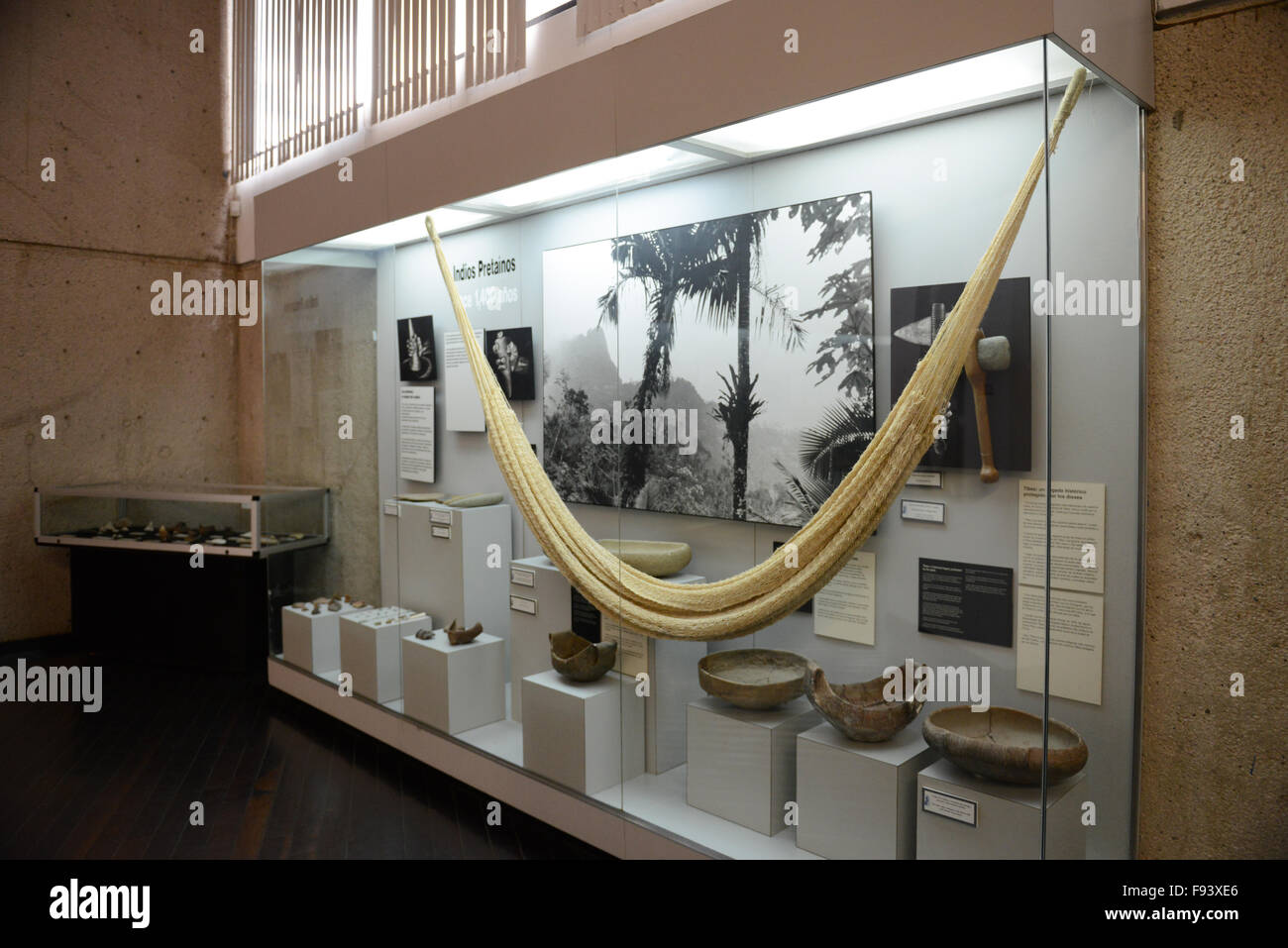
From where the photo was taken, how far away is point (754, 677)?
2.32 m

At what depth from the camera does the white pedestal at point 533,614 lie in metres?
2.89

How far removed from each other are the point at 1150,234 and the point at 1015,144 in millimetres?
580

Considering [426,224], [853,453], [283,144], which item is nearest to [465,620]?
[426,224]

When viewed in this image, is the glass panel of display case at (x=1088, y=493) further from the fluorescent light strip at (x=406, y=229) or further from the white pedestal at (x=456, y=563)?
the fluorescent light strip at (x=406, y=229)

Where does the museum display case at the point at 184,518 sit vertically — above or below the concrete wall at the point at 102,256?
below

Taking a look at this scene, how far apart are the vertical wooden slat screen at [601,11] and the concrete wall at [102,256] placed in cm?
399

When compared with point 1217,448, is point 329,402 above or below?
above

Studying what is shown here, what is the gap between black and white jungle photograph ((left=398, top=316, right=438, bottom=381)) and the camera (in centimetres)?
344

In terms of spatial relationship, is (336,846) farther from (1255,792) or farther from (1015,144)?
(1015,144)

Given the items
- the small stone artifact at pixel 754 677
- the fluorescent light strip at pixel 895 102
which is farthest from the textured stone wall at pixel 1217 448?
the small stone artifact at pixel 754 677

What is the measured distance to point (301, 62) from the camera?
5.08m

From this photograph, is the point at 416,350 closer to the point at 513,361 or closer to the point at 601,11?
the point at 513,361

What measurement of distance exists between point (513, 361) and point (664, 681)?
3.98ft

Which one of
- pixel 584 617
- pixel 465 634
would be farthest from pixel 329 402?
pixel 584 617
